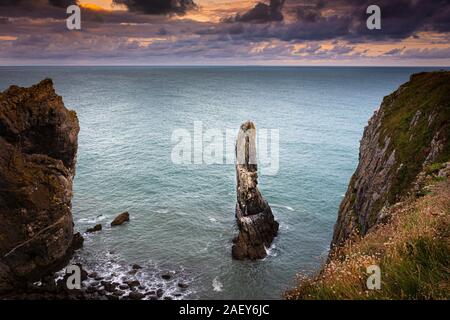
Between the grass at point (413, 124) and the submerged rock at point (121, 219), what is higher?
the grass at point (413, 124)

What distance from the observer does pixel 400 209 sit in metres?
16.1

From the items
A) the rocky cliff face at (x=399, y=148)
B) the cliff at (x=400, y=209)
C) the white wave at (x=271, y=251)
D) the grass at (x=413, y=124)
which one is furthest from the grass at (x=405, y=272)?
the white wave at (x=271, y=251)

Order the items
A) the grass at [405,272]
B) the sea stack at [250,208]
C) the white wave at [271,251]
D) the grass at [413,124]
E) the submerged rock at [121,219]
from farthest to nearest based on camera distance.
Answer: the submerged rock at [121,219] < the sea stack at [250,208] < the white wave at [271,251] < the grass at [413,124] < the grass at [405,272]

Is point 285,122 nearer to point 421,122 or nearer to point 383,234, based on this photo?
point 421,122

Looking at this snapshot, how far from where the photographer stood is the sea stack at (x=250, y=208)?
5012cm

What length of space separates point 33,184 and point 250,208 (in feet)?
91.5

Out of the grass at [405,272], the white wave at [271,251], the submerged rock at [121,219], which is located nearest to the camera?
the grass at [405,272]

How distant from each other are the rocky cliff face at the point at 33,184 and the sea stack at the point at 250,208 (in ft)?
72.5

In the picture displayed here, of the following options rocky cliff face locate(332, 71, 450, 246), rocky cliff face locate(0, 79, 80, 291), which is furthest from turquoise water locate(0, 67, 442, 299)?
rocky cliff face locate(332, 71, 450, 246)

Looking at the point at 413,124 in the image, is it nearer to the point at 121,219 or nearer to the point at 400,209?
the point at 400,209

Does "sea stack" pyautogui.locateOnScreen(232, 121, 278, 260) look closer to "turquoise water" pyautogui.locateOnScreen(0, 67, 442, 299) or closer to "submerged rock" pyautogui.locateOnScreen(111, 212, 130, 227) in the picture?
"turquoise water" pyautogui.locateOnScreen(0, 67, 442, 299)

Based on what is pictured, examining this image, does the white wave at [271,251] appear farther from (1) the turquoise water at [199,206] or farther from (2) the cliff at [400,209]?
(2) the cliff at [400,209]
